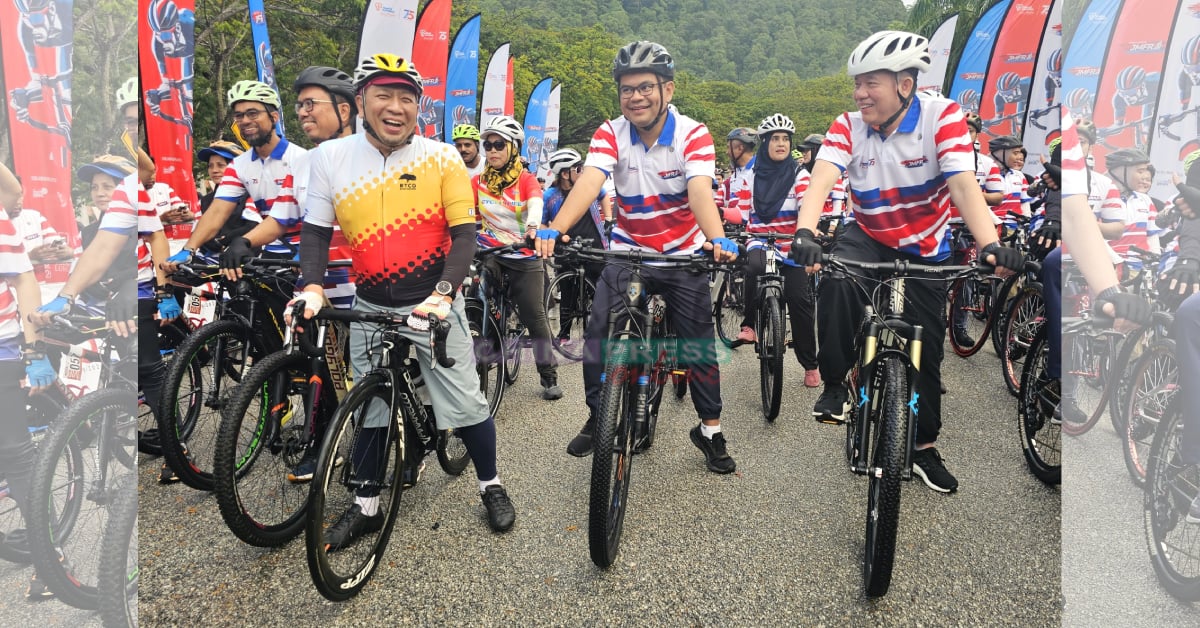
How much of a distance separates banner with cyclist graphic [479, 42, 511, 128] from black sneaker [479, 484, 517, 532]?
689 inches

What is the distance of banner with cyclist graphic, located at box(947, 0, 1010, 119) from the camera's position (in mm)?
14297

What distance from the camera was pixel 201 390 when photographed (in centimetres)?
368

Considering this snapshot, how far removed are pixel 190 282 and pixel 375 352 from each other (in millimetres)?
1708

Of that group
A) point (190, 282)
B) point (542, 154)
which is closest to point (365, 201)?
point (190, 282)

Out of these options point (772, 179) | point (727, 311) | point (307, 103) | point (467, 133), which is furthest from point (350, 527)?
point (727, 311)

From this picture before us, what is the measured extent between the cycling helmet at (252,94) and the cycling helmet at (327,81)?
0.74 feet

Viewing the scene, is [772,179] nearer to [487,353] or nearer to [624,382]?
[487,353]

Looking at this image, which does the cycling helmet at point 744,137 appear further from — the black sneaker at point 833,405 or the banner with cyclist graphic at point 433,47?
the banner with cyclist graphic at point 433,47

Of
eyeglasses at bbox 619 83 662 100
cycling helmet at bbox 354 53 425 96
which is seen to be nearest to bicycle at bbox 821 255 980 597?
eyeglasses at bbox 619 83 662 100

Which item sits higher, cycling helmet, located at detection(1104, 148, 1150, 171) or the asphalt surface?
cycling helmet, located at detection(1104, 148, 1150, 171)

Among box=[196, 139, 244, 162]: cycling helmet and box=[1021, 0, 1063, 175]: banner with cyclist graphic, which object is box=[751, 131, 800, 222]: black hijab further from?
box=[1021, 0, 1063, 175]: banner with cyclist graphic

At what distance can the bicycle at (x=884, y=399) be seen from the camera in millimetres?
2553

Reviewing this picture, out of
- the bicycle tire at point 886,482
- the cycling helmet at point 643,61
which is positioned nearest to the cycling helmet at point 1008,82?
the cycling helmet at point 643,61

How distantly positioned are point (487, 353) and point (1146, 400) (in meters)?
3.87
